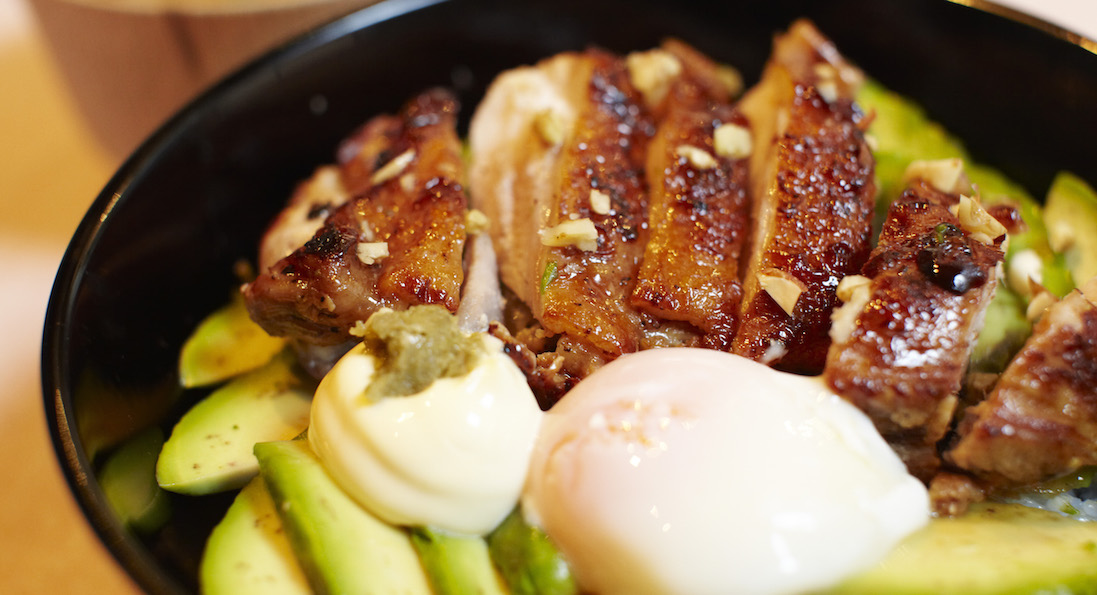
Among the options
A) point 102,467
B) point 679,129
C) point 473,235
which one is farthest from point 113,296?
point 679,129

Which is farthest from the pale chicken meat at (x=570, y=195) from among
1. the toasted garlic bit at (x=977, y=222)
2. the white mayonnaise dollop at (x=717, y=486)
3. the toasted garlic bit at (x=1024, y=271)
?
the toasted garlic bit at (x=1024, y=271)

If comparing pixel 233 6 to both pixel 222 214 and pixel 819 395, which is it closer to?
pixel 222 214

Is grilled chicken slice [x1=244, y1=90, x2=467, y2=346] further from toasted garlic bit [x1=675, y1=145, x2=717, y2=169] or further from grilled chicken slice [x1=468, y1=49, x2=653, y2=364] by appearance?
toasted garlic bit [x1=675, y1=145, x2=717, y2=169]

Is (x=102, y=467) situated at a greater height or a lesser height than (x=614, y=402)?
lesser

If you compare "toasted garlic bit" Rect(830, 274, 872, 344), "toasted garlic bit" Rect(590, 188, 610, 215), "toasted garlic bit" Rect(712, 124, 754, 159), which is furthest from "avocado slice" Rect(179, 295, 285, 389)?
"toasted garlic bit" Rect(830, 274, 872, 344)

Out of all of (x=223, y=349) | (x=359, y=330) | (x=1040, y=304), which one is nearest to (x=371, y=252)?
(x=359, y=330)

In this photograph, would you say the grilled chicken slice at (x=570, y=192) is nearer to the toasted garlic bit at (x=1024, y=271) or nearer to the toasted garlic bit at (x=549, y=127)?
the toasted garlic bit at (x=549, y=127)
